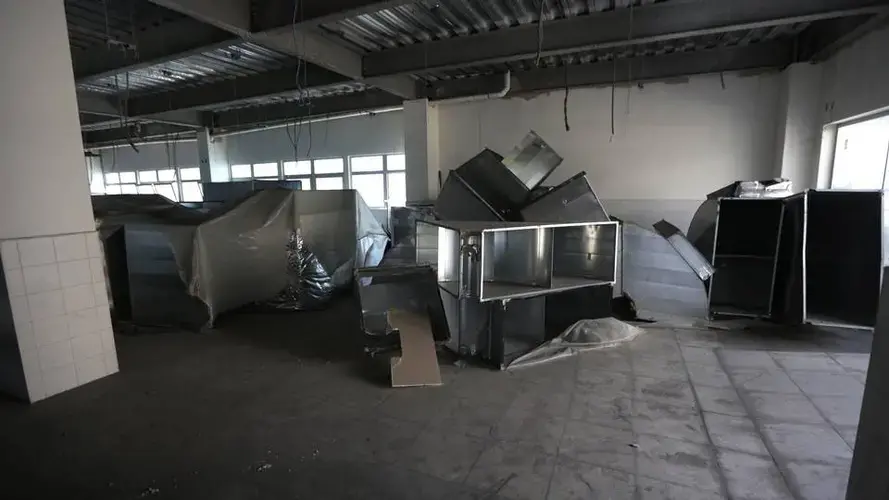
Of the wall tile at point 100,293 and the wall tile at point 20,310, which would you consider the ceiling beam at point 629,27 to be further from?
the wall tile at point 20,310

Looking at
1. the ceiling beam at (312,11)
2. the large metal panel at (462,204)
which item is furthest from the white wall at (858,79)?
the ceiling beam at (312,11)

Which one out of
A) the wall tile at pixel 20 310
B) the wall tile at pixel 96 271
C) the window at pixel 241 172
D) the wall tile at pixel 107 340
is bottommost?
the wall tile at pixel 107 340

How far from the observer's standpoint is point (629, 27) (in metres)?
3.77

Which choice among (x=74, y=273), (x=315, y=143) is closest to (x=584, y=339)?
(x=74, y=273)

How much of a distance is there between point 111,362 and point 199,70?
14.0 ft

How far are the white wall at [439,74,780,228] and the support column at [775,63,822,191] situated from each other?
28 cm

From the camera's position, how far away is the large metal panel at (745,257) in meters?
3.80

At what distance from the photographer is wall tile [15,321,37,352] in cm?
242

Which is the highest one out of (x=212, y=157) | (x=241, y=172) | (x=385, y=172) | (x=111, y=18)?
(x=111, y=18)

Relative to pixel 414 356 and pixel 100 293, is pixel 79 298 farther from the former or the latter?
pixel 414 356

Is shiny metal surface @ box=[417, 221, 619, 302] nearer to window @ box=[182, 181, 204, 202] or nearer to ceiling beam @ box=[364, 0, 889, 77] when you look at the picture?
ceiling beam @ box=[364, 0, 889, 77]

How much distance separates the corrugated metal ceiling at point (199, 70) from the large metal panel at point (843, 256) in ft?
18.9

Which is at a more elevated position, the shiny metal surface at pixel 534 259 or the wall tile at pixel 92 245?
the wall tile at pixel 92 245

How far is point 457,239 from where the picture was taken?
3.04m
